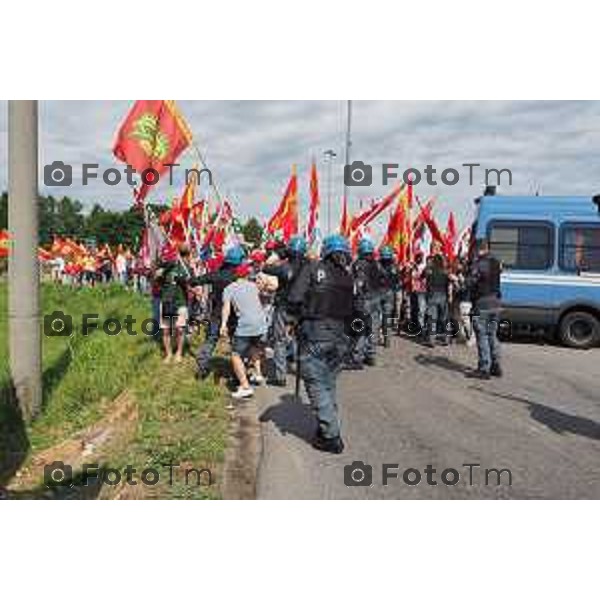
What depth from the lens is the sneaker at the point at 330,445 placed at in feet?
20.3

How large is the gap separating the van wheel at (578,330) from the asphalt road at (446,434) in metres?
3.30

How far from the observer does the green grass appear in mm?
5902

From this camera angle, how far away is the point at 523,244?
14.1 m

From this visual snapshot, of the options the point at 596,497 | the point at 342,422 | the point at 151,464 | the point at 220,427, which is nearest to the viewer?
the point at 596,497

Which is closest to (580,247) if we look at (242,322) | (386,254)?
(386,254)

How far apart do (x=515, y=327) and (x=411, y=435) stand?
8406mm

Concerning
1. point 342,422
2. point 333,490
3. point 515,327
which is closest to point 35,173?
point 342,422

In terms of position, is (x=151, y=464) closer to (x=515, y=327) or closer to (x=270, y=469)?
(x=270, y=469)

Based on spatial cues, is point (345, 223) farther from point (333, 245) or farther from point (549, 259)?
point (333, 245)

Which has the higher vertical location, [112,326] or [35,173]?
[35,173]

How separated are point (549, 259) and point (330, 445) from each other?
9320mm

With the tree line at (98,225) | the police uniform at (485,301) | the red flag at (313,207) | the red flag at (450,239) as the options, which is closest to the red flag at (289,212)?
the red flag at (313,207)

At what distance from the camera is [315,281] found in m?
6.21

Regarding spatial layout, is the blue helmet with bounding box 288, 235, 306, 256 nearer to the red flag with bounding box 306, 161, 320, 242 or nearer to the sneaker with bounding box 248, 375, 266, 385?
the sneaker with bounding box 248, 375, 266, 385
